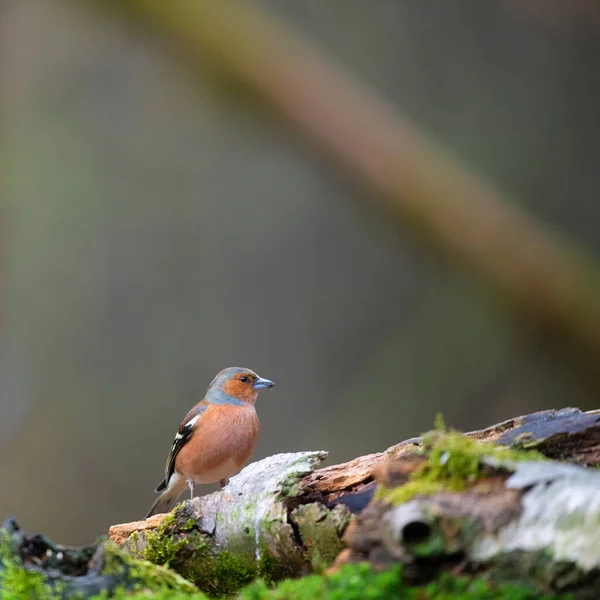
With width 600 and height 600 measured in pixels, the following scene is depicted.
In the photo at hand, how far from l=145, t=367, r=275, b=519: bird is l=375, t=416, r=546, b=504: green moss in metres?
2.36

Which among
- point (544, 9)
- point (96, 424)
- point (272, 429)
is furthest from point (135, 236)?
point (544, 9)

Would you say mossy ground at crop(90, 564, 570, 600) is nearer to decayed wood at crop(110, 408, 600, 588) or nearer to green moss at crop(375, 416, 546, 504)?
decayed wood at crop(110, 408, 600, 588)

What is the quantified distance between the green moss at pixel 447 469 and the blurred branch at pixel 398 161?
328cm

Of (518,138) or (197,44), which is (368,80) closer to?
(518,138)

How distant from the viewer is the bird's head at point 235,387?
4.72 m

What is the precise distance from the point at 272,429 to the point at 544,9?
498 cm

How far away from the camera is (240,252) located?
8742 millimetres

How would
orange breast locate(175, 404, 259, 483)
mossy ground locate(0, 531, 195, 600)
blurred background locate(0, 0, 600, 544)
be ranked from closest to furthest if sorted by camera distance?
mossy ground locate(0, 531, 195, 600) → orange breast locate(175, 404, 259, 483) → blurred background locate(0, 0, 600, 544)

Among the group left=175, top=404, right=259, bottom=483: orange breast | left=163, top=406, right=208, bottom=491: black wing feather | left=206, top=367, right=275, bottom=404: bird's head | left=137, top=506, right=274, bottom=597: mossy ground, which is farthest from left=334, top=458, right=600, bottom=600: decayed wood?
left=206, top=367, right=275, bottom=404: bird's head

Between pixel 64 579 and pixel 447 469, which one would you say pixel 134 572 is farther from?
pixel 447 469

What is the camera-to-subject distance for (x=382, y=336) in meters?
8.16

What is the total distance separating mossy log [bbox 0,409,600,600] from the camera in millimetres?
1778

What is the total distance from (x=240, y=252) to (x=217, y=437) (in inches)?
181

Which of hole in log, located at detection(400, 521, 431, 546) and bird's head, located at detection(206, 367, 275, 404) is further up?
bird's head, located at detection(206, 367, 275, 404)
